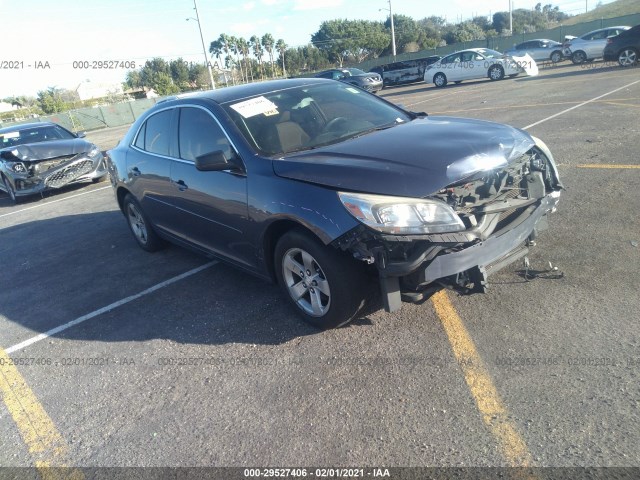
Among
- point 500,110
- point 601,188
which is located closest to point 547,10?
point 500,110

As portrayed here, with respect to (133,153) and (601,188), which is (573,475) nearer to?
(601,188)

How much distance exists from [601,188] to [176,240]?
16.2ft

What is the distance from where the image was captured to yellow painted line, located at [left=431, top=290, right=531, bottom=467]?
94.3 inches

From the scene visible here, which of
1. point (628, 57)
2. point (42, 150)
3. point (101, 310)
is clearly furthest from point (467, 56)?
point (101, 310)

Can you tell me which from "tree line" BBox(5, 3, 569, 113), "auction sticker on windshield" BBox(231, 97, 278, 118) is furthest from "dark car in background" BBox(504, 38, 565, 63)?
"tree line" BBox(5, 3, 569, 113)

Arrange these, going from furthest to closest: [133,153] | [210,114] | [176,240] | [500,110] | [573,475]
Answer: [500,110] < [133,153] < [176,240] < [210,114] < [573,475]

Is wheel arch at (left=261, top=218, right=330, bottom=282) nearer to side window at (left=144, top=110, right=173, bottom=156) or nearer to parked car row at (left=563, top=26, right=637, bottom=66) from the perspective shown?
side window at (left=144, top=110, right=173, bottom=156)

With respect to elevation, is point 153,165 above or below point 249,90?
below

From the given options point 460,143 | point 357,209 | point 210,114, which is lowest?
point 357,209

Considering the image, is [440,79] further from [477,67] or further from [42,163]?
[42,163]

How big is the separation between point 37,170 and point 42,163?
19 centimetres

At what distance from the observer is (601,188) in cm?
582

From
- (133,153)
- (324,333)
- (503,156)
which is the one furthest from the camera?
(133,153)

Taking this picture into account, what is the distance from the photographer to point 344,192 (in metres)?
3.12
